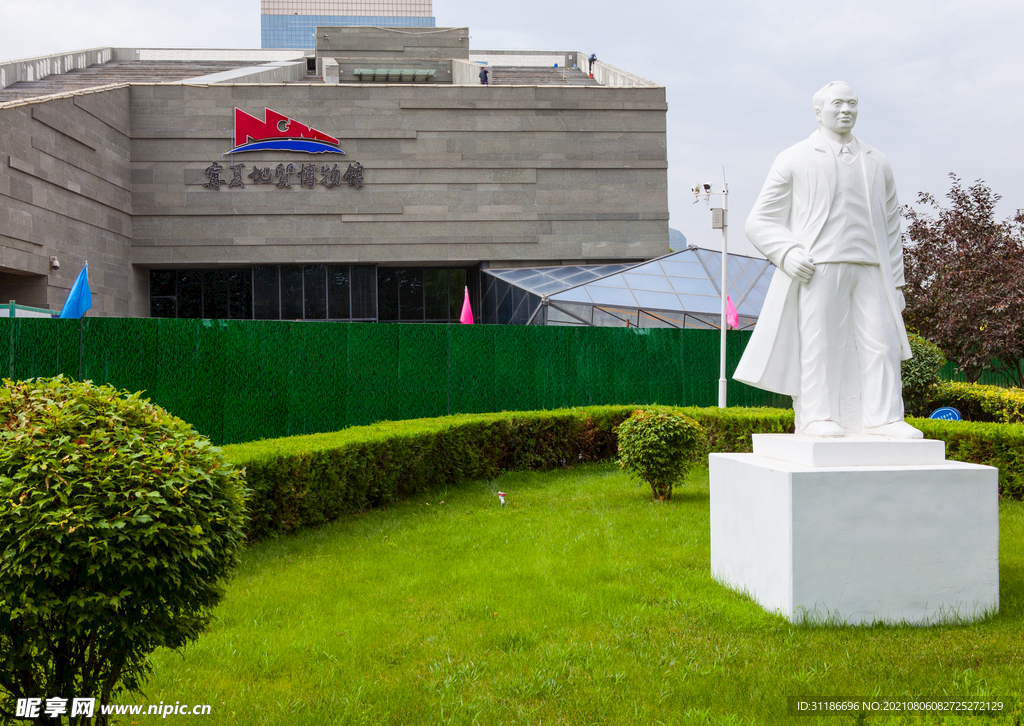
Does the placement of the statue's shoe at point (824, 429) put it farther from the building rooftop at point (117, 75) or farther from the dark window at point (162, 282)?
the building rooftop at point (117, 75)

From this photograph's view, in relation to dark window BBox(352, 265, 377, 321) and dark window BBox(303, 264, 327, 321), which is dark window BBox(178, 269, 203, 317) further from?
dark window BBox(352, 265, 377, 321)

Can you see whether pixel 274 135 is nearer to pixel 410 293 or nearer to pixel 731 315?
pixel 410 293

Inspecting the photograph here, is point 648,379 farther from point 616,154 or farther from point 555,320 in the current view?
point 616,154

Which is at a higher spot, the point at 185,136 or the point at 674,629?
the point at 185,136

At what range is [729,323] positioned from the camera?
1828cm

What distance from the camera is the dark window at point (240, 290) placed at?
2477 centimetres

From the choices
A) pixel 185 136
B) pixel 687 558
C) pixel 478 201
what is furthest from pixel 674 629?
pixel 185 136

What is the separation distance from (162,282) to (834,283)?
958 inches

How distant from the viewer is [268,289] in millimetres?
24422

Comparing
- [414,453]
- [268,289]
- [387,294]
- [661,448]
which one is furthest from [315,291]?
[661,448]

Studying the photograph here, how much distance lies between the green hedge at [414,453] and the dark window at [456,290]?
1427 centimetres

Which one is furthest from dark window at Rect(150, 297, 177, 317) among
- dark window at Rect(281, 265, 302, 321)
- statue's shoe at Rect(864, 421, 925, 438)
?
statue's shoe at Rect(864, 421, 925, 438)

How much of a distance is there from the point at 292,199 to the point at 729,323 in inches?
558

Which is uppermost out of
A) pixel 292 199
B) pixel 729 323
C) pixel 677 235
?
pixel 677 235
